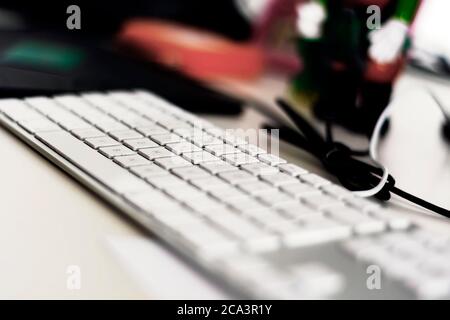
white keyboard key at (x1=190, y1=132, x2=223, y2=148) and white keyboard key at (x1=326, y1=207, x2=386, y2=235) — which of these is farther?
white keyboard key at (x1=190, y1=132, x2=223, y2=148)

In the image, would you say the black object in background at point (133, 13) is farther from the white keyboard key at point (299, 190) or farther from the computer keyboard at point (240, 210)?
the white keyboard key at point (299, 190)

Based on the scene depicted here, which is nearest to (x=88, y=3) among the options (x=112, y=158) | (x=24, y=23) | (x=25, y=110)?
(x=24, y=23)

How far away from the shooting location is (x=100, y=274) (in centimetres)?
28

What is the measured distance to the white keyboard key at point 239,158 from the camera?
40cm

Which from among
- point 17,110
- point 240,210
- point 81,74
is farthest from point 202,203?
point 81,74

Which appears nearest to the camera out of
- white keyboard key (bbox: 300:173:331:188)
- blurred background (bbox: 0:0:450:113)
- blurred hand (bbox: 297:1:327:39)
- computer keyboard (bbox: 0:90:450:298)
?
computer keyboard (bbox: 0:90:450:298)

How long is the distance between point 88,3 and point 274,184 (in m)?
0.71

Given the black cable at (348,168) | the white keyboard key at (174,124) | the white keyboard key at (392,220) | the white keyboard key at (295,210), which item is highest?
the white keyboard key at (295,210)

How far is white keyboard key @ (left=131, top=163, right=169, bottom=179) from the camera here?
0.36m

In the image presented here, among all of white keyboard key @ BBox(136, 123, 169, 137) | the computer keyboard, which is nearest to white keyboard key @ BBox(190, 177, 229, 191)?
the computer keyboard

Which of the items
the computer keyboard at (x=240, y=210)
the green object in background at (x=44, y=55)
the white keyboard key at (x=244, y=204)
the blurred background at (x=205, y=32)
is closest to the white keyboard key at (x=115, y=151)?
the computer keyboard at (x=240, y=210)

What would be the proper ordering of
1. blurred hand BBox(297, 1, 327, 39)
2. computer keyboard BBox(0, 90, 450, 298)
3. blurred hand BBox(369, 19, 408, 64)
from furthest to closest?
blurred hand BBox(297, 1, 327, 39)
blurred hand BBox(369, 19, 408, 64)
computer keyboard BBox(0, 90, 450, 298)

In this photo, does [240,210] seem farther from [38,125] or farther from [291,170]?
[38,125]

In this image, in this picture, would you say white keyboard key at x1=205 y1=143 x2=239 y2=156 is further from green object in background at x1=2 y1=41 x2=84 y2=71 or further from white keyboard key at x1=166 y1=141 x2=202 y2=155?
green object in background at x1=2 y1=41 x2=84 y2=71
